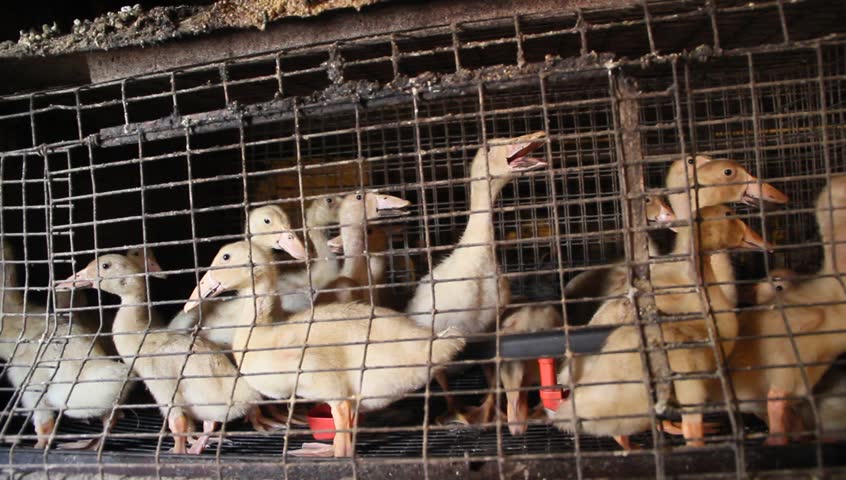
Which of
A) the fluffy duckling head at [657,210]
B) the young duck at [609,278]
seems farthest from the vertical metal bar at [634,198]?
the fluffy duckling head at [657,210]

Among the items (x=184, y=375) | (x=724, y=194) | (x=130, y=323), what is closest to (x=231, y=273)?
(x=184, y=375)

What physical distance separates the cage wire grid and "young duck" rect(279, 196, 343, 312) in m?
0.26

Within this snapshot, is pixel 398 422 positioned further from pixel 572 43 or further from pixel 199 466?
pixel 572 43

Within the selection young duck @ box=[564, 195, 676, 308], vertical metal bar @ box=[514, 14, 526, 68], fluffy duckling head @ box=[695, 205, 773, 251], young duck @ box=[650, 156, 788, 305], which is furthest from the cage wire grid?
fluffy duckling head @ box=[695, 205, 773, 251]

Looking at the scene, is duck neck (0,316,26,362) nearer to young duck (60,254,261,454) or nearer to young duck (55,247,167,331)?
young duck (55,247,167,331)

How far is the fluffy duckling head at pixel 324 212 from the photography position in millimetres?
4234

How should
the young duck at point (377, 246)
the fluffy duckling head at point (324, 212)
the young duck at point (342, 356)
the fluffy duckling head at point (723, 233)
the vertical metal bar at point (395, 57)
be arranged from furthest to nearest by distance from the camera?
1. the fluffy duckling head at point (324, 212)
2. the young duck at point (377, 246)
3. the fluffy duckling head at point (723, 233)
4. the young duck at point (342, 356)
5. the vertical metal bar at point (395, 57)

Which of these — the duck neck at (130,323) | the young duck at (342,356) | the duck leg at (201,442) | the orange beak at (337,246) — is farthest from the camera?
the orange beak at (337,246)

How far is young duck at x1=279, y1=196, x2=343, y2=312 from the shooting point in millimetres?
3787

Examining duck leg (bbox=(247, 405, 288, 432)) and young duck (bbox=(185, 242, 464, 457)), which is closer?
young duck (bbox=(185, 242, 464, 457))

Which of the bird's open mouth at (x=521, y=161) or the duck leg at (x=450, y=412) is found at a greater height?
the bird's open mouth at (x=521, y=161)

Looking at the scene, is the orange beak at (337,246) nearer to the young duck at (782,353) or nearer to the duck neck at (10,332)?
the duck neck at (10,332)

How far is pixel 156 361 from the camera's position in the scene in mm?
2943

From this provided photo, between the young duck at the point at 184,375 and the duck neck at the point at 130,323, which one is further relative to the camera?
the duck neck at the point at 130,323
